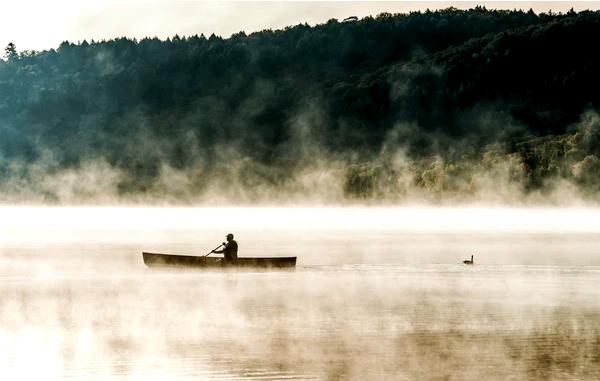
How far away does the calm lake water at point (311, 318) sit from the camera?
2856cm

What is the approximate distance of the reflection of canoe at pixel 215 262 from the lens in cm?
5416

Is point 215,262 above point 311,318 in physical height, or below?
above

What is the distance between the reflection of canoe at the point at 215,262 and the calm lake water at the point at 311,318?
74cm

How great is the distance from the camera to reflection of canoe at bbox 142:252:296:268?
54156 mm

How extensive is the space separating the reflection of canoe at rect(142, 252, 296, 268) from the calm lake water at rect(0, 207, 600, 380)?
2.43 ft

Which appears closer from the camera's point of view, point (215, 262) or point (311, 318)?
point (311, 318)

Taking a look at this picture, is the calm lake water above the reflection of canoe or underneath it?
underneath

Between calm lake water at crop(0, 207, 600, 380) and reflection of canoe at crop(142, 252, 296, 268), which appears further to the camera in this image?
reflection of canoe at crop(142, 252, 296, 268)

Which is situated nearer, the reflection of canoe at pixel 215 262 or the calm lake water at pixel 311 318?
the calm lake water at pixel 311 318

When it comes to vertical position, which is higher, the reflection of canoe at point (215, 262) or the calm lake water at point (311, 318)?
the reflection of canoe at point (215, 262)

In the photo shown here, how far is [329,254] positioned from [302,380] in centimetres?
5095

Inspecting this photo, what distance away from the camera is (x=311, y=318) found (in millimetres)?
38438

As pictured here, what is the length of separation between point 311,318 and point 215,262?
53.4 feet

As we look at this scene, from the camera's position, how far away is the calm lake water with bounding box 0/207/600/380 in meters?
28.6
